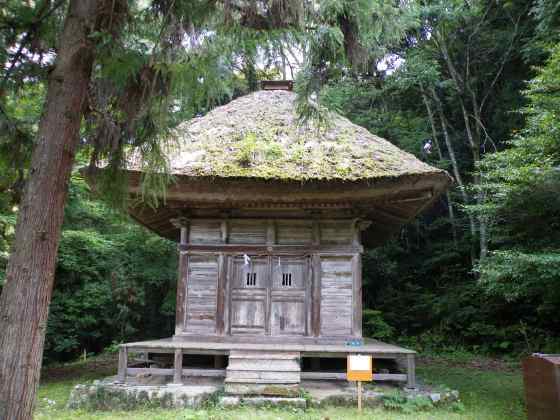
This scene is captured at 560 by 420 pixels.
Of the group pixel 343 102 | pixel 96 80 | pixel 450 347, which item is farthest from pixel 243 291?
pixel 343 102

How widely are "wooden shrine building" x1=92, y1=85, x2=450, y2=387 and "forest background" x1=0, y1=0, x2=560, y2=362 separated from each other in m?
1.39

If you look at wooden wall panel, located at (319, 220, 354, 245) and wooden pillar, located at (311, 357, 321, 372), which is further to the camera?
wooden pillar, located at (311, 357, 321, 372)

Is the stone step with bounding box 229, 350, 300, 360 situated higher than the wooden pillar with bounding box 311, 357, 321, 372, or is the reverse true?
the stone step with bounding box 229, 350, 300, 360

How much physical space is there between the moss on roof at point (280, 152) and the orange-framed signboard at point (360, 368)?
288 centimetres

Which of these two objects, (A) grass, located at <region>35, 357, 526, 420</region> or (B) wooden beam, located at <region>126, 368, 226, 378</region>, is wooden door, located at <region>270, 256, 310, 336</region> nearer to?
(B) wooden beam, located at <region>126, 368, 226, 378</region>

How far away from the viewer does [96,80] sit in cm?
457

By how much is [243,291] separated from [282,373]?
204 centimetres

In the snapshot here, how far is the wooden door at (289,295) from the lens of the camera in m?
8.57

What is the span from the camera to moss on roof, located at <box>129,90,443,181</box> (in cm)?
779

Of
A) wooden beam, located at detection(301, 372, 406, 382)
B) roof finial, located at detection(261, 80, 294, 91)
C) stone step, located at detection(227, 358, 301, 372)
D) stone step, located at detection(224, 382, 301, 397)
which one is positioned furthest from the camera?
roof finial, located at detection(261, 80, 294, 91)

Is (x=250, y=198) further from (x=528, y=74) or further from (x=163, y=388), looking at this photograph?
(x=528, y=74)

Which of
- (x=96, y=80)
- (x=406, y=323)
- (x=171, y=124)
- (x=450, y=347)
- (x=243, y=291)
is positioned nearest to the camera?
(x=96, y=80)

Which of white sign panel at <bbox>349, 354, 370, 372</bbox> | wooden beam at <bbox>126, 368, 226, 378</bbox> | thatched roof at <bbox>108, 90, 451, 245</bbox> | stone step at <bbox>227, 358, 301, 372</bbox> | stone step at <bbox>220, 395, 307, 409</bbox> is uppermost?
thatched roof at <bbox>108, 90, 451, 245</bbox>

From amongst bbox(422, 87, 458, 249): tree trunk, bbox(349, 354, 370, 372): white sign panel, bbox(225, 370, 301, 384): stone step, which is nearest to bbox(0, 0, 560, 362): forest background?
bbox(422, 87, 458, 249): tree trunk
